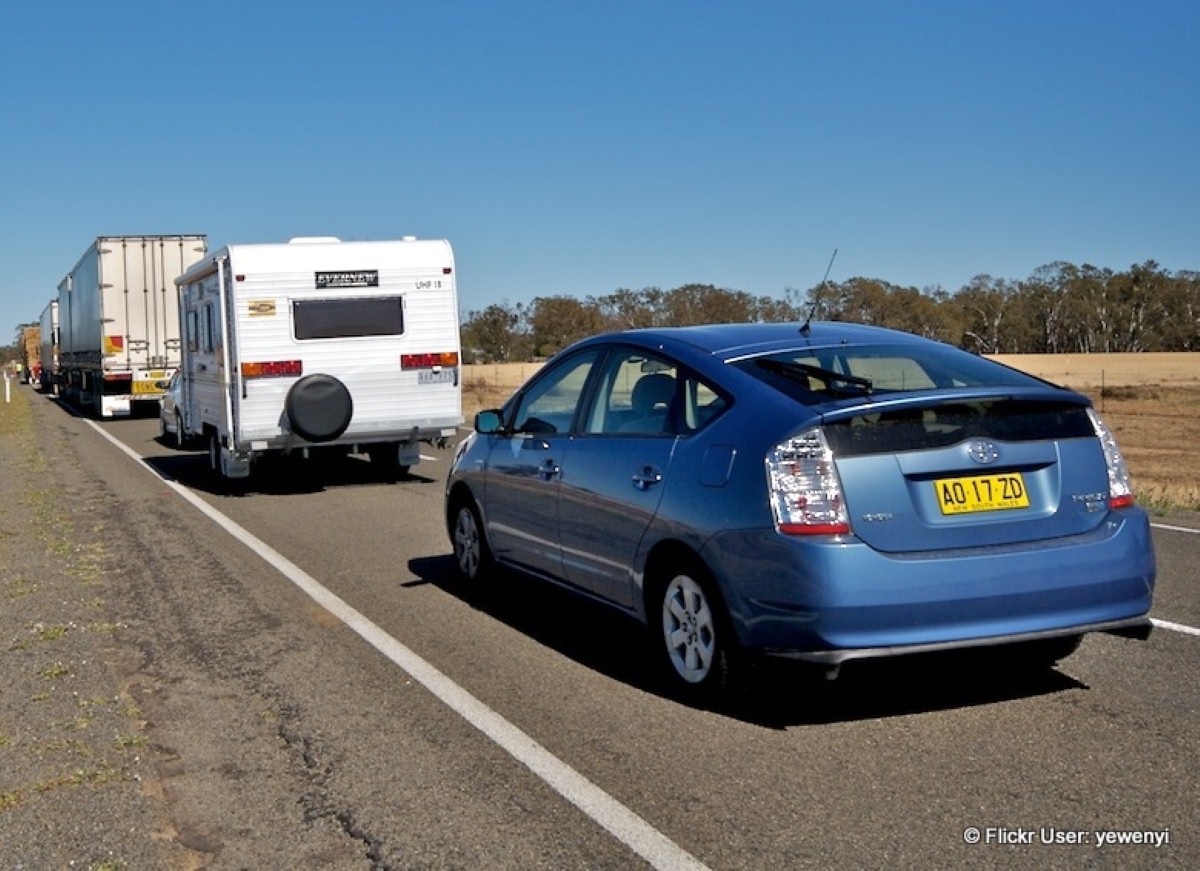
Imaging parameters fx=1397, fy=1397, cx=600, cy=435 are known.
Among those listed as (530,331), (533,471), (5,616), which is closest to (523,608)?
(533,471)

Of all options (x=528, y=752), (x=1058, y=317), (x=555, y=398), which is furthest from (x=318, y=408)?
(x=1058, y=317)

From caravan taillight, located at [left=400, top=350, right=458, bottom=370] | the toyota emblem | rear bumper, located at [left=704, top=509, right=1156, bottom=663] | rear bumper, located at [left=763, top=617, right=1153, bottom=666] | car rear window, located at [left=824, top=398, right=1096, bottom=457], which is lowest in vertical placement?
rear bumper, located at [left=763, top=617, right=1153, bottom=666]

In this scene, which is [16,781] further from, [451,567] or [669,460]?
[451,567]

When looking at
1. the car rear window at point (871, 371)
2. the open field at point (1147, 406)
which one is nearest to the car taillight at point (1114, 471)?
the car rear window at point (871, 371)

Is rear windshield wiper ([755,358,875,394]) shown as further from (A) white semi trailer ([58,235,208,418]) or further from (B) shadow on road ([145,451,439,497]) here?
(A) white semi trailer ([58,235,208,418])

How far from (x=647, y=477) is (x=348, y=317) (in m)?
9.44

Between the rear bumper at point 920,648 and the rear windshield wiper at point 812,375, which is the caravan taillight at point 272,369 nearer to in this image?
the rear windshield wiper at point 812,375

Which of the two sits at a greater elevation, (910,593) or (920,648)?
(910,593)

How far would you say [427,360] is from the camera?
1581cm

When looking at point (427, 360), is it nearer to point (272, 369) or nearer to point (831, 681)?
point (272, 369)

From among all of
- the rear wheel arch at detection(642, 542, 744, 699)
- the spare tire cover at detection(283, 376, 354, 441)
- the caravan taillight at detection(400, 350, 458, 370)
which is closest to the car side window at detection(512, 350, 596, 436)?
the rear wheel arch at detection(642, 542, 744, 699)

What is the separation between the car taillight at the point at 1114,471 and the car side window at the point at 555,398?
8.89 feet

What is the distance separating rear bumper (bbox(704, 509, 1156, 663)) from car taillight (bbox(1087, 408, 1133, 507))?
17 cm

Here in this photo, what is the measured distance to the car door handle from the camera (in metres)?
6.40
